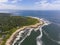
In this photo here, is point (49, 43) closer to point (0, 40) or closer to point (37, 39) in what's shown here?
point (37, 39)

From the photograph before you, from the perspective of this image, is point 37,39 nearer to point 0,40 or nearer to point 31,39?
point 31,39

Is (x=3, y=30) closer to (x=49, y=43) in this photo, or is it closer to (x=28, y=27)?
(x=28, y=27)

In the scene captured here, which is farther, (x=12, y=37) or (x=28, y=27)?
(x=28, y=27)

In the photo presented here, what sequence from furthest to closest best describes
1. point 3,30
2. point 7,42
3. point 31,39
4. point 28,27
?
1. point 28,27
2. point 3,30
3. point 31,39
4. point 7,42

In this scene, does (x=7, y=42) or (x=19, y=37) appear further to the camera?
(x=19, y=37)

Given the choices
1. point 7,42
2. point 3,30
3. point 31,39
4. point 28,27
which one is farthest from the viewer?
point 28,27

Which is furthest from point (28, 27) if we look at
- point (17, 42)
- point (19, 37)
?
point (17, 42)

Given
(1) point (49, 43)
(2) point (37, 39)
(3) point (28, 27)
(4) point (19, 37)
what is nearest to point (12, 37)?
(4) point (19, 37)

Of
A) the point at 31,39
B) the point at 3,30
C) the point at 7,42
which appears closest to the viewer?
the point at 7,42
